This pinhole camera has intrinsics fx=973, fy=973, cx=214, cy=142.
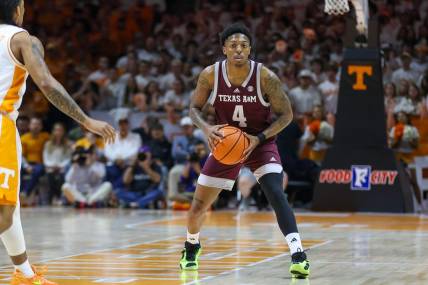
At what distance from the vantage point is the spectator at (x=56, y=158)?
18531 millimetres

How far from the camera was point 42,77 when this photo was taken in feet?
20.5

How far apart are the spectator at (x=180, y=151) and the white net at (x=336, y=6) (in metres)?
3.93

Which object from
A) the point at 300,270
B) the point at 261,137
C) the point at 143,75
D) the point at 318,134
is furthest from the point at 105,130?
the point at 143,75

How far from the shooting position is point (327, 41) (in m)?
19.8

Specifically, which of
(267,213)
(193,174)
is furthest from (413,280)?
(193,174)

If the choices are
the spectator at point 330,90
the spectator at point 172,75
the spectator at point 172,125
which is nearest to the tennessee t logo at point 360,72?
the spectator at point 330,90

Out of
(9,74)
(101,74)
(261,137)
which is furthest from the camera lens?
(101,74)

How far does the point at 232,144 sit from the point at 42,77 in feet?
6.76

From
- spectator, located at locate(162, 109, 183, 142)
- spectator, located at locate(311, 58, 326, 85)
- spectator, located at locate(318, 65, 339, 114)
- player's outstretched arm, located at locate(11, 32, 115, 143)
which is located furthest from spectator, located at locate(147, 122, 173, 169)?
player's outstretched arm, located at locate(11, 32, 115, 143)

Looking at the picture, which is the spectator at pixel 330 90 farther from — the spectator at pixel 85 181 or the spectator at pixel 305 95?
the spectator at pixel 85 181

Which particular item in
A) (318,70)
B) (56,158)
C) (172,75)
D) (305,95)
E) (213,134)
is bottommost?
(213,134)

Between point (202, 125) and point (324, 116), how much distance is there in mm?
9504

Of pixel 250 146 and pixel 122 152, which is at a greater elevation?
pixel 122 152

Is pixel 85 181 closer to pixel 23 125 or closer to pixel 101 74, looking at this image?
pixel 23 125
